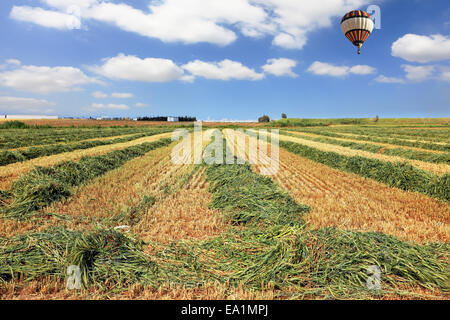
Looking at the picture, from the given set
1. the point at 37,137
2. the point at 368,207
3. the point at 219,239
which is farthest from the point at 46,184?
the point at 37,137

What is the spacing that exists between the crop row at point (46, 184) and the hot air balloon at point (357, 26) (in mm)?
25396

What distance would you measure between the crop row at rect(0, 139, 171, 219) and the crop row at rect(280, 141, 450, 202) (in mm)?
12418

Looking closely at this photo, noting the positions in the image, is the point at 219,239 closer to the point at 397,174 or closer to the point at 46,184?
the point at 46,184

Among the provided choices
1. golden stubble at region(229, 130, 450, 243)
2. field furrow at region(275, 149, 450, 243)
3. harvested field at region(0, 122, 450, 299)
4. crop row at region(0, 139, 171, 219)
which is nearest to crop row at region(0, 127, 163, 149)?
crop row at region(0, 139, 171, 219)

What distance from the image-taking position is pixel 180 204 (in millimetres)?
7215

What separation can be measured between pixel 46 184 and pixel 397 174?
1298 cm

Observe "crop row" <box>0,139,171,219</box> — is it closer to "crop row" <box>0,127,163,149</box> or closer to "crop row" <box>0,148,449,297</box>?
"crop row" <box>0,148,449,297</box>

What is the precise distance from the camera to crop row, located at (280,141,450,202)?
873 centimetres

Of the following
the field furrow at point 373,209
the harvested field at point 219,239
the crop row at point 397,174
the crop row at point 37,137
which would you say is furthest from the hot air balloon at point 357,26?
the crop row at point 37,137

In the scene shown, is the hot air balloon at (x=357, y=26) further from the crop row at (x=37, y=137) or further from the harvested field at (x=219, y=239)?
the crop row at (x=37, y=137)

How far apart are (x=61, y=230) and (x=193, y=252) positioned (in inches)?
104
